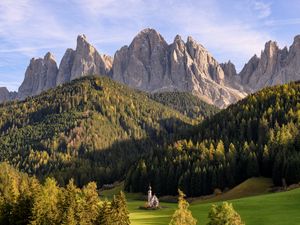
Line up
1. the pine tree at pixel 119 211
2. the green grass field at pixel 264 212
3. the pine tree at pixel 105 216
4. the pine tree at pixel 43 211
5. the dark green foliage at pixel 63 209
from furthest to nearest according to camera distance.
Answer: the pine tree at pixel 43 211
the green grass field at pixel 264 212
the dark green foliage at pixel 63 209
the pine tree at pixel 105 216
the pine tree at pixel 119 211

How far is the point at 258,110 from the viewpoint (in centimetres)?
17575

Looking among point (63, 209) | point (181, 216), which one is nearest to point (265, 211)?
point (63, 209)

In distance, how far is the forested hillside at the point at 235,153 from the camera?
428 feet

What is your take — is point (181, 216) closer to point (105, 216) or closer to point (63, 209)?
point (105, 216)

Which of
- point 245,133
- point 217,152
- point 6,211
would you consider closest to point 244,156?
point 217,152

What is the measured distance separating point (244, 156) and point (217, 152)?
903 centimetres

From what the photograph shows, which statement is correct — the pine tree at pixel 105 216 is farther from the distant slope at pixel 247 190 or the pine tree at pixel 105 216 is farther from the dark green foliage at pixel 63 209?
the distant slope at pixel 247 190

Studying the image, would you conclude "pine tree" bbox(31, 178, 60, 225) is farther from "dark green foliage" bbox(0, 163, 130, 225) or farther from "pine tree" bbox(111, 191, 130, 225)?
"pine tree" bbox(111, 191, 130, 225)

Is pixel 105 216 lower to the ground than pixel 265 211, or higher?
higher

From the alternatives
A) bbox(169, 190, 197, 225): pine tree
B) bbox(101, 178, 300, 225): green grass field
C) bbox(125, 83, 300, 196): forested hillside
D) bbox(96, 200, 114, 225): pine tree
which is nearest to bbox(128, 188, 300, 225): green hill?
bbox(101, 178, 300, 225): green grass field

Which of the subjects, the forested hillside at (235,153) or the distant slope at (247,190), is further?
the forested hillside at (235,153)

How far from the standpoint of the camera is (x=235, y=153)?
453 feet

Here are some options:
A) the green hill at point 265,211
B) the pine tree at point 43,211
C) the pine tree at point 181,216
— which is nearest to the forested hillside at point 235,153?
the green hill at point 265,211

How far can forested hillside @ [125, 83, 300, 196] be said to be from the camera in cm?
13050
